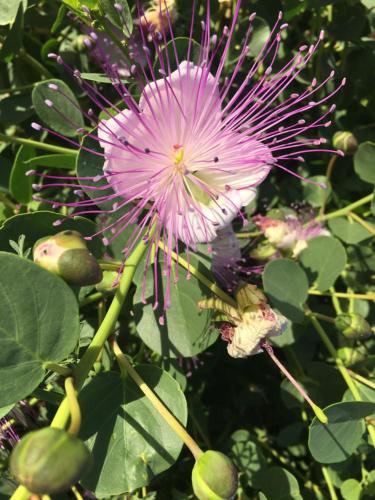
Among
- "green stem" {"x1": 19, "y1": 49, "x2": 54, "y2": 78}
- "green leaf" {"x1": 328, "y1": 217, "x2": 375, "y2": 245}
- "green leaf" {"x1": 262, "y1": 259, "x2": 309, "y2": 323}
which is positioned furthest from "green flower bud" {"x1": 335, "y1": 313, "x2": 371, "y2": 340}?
"green stem" {"x1": 19, "y1": 49, "x2": 54, "y2": 78}

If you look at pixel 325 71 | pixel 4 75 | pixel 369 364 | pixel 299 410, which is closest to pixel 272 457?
pixel 299 410

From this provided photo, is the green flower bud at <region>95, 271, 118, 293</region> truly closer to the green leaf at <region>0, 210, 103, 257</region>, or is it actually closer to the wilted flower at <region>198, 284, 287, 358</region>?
the green leaf at <region>0, 210, 103, 257</region>

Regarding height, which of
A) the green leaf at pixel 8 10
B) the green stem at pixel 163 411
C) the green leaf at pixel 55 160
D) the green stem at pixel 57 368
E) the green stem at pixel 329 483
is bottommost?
the green stem at pixel 329 483

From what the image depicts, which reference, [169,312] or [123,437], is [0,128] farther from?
[123,437]

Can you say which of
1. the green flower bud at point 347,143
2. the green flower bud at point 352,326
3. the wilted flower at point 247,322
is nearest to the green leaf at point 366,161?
the green flower bud at point 347,143

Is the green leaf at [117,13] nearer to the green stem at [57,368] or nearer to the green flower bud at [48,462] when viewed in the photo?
the green stem at [57,368]

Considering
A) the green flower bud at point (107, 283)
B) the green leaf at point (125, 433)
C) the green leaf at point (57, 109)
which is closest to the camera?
the green leaf at point (125, 433)
